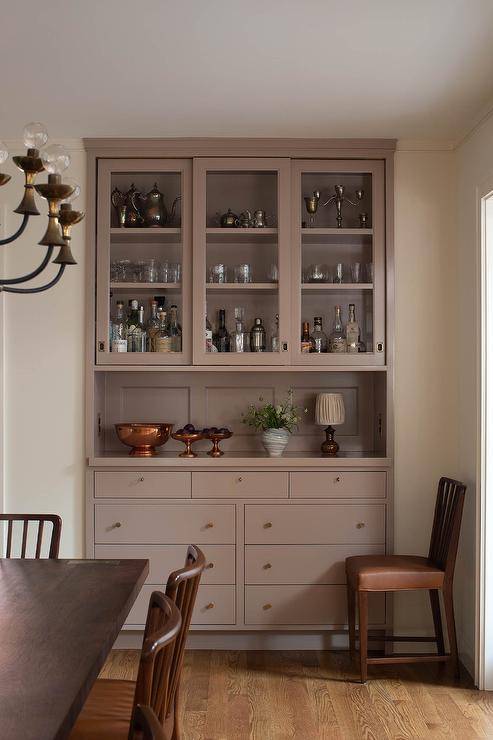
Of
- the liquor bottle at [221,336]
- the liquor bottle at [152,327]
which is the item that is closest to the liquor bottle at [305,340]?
the liquor bottle at [221,336]

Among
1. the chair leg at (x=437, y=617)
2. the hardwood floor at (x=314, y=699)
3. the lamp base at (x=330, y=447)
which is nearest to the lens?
the hardwood floor at (x=314, y=699)

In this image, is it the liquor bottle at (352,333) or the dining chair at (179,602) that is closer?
the dining chair at (179,602)

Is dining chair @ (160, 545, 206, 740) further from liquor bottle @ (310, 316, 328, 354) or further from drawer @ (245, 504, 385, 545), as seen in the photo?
liquor bottle @ (310, 316, 328, 354)

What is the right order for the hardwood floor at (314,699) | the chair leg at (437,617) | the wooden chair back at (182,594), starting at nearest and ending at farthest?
the wooden chair back at (182,594), the hardwood floor at (314,699), the chair leg at (437,617)

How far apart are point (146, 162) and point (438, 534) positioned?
2.44 metres

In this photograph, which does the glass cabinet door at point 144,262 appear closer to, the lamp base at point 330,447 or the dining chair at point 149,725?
the lamp base at point 330,447

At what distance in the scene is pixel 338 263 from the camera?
4160mm

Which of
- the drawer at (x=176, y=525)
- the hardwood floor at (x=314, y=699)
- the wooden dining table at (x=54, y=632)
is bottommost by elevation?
the hardwood floor at (x=314, y=699)

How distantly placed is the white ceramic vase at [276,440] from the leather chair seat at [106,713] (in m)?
1.90

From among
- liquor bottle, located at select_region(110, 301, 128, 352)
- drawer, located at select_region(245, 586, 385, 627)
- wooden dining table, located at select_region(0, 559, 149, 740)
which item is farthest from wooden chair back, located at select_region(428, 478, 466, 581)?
liquor bottle, located at select_region(110, 301, 128, 352)

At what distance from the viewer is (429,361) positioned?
4.10 metres

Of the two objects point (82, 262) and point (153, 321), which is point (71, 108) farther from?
point (153, 321)

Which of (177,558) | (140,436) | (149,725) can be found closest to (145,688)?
(149,725)

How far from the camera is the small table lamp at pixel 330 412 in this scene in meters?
4.16
